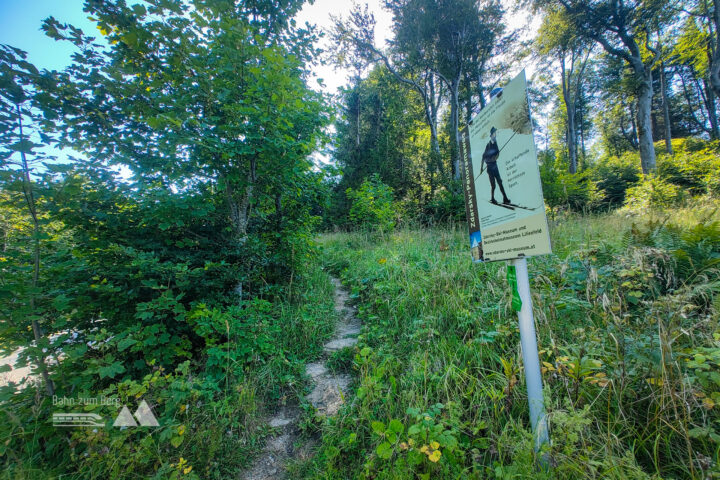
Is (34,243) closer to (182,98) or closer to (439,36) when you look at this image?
(182,98)

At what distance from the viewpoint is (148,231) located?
2.84m

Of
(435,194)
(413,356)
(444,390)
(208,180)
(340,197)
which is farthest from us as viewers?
(340,197)

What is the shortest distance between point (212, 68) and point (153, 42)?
598 millimetres

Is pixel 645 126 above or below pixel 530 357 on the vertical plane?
above

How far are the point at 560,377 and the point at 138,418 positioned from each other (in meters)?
3.18

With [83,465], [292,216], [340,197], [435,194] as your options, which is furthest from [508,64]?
[83,465]

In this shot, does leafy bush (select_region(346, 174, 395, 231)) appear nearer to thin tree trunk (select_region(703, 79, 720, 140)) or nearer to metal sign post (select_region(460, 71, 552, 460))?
metal sign post (select_region(460, 71, 552, 460))

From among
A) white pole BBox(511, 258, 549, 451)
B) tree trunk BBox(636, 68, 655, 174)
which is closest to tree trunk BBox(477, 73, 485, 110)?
tree trunk BBox(636, 68, 655, 174)

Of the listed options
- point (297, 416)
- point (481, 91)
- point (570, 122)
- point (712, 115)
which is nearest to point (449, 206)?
point (297, 416)

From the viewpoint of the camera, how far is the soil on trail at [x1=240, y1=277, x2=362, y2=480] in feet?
6.21

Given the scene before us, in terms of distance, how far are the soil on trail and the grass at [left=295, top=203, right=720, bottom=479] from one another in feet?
0.68

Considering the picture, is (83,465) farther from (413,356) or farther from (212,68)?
(212,68)

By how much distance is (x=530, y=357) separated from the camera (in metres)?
1.46

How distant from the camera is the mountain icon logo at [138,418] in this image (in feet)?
5.97
